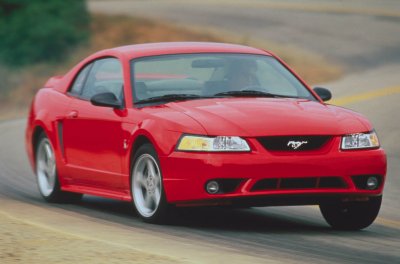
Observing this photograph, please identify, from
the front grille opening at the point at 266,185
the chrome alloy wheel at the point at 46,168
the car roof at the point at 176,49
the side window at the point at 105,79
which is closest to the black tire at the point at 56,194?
the chrome alloy wheel at the point at 46,168

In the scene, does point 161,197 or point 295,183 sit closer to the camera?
point 295,183

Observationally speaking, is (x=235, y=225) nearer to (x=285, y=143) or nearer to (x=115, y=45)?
(x=285, y=143)

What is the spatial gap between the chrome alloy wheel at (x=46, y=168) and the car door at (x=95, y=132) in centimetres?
55

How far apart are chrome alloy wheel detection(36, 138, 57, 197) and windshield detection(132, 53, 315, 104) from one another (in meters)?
1.61

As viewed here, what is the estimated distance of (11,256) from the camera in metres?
8.15

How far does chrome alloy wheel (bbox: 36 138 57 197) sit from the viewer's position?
1270 centimetres

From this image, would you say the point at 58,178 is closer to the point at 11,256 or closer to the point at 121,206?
the point at 121,206

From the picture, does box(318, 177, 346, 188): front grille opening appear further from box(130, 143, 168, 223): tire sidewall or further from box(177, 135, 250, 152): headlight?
box(130, 143, 168, 223): tire sidewall

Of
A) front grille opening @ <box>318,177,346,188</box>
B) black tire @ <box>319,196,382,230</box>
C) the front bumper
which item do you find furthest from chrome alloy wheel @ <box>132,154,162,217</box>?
black tire @ <box>319,196,382,230</box>

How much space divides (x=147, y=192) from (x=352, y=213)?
169 centimetres

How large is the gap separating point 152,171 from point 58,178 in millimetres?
2392

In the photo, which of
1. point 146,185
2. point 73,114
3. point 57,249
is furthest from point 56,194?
point 57,249

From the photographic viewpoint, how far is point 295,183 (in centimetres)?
990

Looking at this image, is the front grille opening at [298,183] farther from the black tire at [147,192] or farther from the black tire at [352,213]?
the black tire at [147,192]
